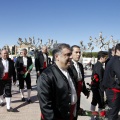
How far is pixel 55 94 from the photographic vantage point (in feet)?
9.68

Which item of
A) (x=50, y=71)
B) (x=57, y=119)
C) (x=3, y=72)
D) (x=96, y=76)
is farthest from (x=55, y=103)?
(x=3, y=72)

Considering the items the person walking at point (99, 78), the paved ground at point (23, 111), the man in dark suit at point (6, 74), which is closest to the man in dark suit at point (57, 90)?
the person walking at point (99, 78)

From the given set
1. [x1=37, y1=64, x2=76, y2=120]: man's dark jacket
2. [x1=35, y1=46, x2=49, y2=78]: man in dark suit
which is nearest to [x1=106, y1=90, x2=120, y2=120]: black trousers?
[x1=37, y1=64, x2=76, y2=120]: man's dark jacket

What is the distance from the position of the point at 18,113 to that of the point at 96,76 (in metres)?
2.49

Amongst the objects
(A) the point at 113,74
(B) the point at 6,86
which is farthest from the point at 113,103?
(B) the point at 6,86

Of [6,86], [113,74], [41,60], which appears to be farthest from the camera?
[41,60]

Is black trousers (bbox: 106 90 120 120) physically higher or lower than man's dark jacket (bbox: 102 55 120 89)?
lower

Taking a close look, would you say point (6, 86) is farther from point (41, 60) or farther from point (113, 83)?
point (113, 83)

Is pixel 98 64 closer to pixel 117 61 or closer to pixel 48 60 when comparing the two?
pixel 117 61

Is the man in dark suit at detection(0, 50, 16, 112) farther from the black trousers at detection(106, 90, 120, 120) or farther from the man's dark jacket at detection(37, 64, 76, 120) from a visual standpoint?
the man's dark jacket at detection(37, 64, 76, 120)

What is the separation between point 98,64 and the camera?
584 cm

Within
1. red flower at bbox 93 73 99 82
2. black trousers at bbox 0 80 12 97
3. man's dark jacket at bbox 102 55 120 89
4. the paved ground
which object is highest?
man's dark jacket at bbox 102 55 120 89

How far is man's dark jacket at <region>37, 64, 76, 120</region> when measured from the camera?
2881 mm

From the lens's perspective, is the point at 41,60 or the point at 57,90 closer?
the point at 57,90
